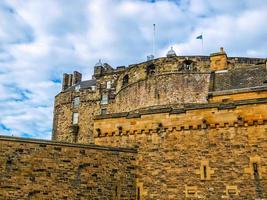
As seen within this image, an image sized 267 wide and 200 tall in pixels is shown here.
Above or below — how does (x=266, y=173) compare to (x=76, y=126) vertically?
below

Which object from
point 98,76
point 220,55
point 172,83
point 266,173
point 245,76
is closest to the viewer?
point 266,173

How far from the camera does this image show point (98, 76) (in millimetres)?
46750

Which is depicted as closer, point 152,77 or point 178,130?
point 178,130

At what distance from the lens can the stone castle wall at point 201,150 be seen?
12141 millimetres

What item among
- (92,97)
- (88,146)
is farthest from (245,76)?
(92,97)

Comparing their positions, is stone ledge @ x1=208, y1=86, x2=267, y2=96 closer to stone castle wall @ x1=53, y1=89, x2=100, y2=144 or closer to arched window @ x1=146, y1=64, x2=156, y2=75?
arched window @ x1=146, y1=64, x2=156, y2=75

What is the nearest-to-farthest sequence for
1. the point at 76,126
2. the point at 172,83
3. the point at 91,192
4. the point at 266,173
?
the point at 266,173, the point at 91,192, the point at 172,83, the point at 76,126

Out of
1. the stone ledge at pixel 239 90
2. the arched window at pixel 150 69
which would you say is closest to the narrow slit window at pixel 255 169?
the stone ledge at pixel 239 90

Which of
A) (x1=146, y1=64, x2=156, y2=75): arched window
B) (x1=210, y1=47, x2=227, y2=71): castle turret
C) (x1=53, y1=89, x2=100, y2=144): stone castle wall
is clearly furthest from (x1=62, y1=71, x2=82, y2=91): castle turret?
(x1=210, y1=47, x2=227, y2=71): castle turret

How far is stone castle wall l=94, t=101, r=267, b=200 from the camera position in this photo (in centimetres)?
1214

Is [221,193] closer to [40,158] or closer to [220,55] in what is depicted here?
[40,158]

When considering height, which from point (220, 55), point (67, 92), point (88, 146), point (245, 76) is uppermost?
point (67, 92)

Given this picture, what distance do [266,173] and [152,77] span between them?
17.8 meters

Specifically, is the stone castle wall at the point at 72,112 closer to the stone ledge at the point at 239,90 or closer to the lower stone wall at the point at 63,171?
the stone ledge at the point at 239,90
